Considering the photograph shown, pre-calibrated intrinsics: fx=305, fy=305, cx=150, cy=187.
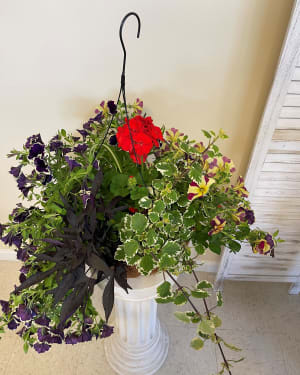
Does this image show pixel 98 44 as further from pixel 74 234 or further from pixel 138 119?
pixel 74 234

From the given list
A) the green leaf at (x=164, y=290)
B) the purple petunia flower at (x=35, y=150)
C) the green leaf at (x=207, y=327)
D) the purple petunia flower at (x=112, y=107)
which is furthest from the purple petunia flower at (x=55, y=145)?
the green leaf at (x=207, y=327)

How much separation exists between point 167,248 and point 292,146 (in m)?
0.66

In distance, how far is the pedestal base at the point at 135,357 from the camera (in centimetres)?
126

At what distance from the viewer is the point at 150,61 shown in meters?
1.00

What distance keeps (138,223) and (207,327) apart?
0.28m

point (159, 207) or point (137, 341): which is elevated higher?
point (159, 207)

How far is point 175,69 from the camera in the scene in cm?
101

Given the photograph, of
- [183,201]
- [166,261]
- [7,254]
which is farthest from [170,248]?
[7,254]

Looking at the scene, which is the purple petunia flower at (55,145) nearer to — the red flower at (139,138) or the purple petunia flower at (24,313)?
the red flower at (139,138)

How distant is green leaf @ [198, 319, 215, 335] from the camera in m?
0.67

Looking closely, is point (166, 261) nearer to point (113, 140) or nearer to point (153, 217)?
point (153, 217)

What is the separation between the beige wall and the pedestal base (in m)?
0.91

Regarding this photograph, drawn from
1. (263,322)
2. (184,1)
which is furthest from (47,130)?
(263,322)

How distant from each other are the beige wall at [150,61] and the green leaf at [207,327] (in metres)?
0.71
